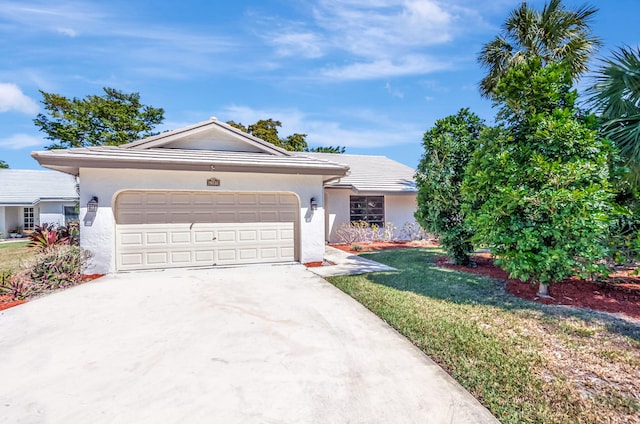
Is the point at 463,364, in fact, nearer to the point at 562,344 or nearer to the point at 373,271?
the point at 562,344

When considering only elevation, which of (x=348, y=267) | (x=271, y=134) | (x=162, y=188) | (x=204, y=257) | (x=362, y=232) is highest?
(x=271, y=134)

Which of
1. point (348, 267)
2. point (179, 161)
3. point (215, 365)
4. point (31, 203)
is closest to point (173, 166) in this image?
point (179, 161)

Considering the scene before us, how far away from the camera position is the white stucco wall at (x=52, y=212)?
21562mm

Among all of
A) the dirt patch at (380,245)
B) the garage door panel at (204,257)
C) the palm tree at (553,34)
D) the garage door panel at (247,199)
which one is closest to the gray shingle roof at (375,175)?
the dirt patch at (380,245)

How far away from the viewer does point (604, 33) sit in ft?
39.8

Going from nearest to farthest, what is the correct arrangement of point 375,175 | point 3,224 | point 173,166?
→ point 173,166, point 375,175, point 3,224

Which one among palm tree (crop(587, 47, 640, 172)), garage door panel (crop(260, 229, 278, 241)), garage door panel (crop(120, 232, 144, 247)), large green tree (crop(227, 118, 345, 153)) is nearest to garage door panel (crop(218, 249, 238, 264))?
garage door panel (crop(260, 229, 278, 241))

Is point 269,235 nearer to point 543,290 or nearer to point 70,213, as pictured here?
point 543,290

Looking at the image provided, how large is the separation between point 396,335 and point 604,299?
4.58 meters

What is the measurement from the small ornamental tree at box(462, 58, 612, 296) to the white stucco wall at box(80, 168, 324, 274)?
470 centimetres

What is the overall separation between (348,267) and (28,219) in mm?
26510

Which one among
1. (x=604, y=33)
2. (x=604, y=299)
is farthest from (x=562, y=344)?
(x=604, y=33)

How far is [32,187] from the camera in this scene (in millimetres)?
22469

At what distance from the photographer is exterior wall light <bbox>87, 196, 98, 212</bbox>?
25.1 ft
